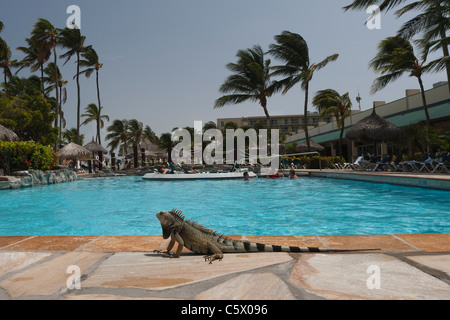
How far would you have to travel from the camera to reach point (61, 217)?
8508 millimetres

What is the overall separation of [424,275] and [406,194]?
33.0ft

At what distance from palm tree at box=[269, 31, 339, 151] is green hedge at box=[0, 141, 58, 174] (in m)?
19.1

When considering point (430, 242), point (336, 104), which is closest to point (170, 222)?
point (430, 242)

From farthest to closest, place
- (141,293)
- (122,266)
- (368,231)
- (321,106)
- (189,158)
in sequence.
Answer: (189,158) < (321,106) < (368,231) < (122,266) < (141,293)

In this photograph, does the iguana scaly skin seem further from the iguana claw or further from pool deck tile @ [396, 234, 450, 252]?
pool deck tile @ [396, 234, 450, 252]

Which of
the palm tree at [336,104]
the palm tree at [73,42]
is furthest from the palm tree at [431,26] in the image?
the palm tree at [73,42]

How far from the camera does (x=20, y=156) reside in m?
17.3

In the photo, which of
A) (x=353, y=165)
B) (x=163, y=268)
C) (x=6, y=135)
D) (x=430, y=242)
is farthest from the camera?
(x=353, y=165)

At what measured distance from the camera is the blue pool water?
6730 mm

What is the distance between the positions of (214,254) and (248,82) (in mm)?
26473

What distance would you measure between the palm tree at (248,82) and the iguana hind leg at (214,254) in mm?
25200

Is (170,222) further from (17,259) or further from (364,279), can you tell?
(364,279)
